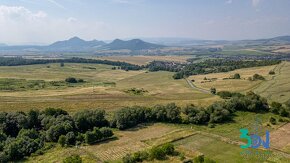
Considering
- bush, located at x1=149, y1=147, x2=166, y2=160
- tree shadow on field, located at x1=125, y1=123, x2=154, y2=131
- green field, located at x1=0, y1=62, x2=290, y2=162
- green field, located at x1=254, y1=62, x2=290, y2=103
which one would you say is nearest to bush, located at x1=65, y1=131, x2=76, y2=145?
green field, located at x1=0, y1=62, x2=290, y2=162

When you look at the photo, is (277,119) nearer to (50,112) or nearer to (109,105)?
(109,105)

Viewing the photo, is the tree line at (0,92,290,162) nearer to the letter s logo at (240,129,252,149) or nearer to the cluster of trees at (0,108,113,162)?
the cluster of trees at (0,108,113,162)

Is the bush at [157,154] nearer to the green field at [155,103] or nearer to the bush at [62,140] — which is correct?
the green field at [155,103]

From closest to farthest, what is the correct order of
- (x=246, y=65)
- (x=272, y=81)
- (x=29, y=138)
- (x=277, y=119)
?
(x=29, y=138), (x=277, y=119), (x=272, y=81), (x=246, y=65)

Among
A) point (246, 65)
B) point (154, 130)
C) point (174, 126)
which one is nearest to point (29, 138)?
point (154, 130)

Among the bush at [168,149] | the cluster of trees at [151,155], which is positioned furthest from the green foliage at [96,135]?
the bush at [168,149]

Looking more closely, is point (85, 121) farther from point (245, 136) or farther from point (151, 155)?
point (245, 136)

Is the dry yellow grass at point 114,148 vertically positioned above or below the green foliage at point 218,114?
below
